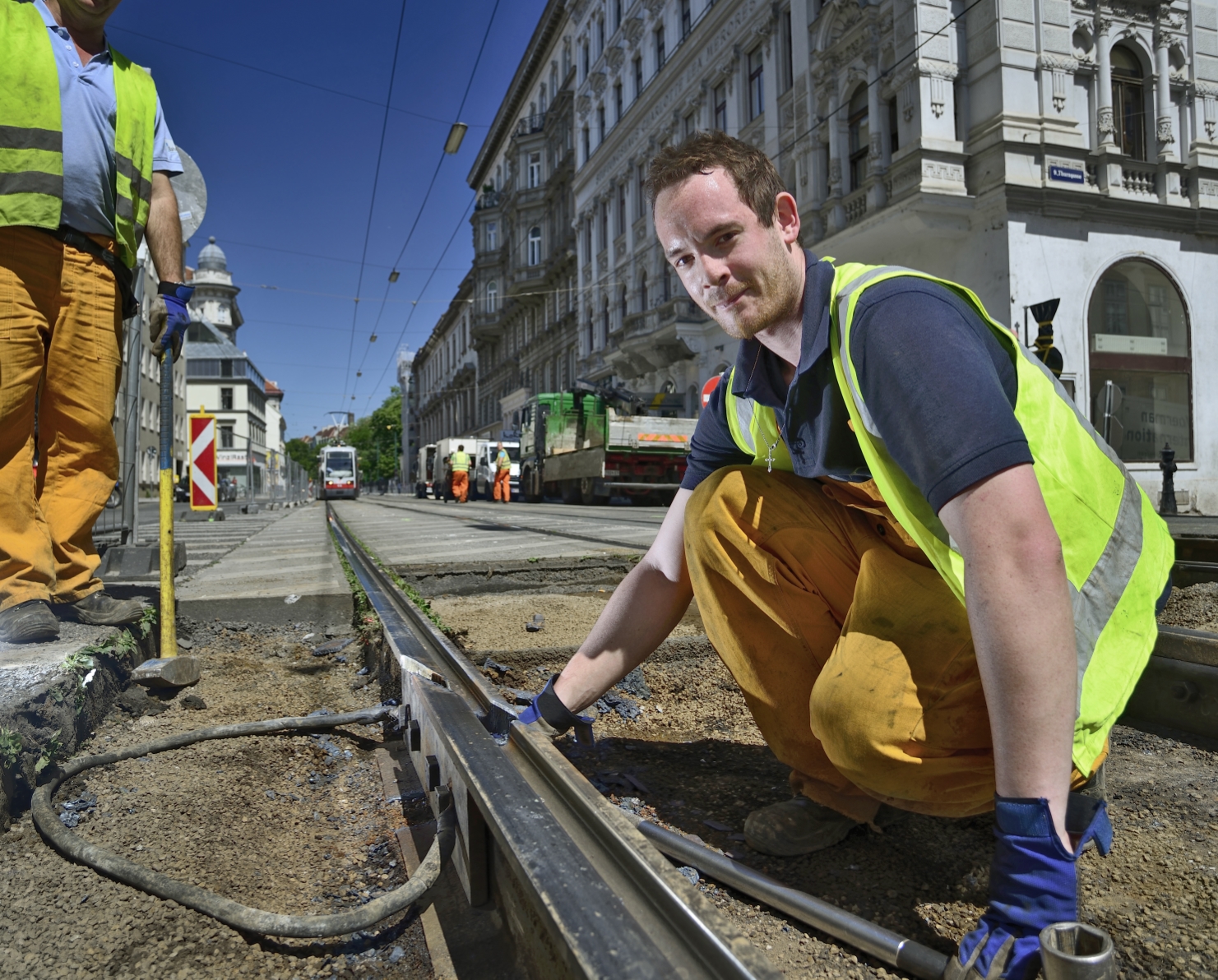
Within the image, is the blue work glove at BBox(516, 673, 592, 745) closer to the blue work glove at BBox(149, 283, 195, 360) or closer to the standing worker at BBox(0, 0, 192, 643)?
the standing worker at BBox(0, 0, 192, 643)

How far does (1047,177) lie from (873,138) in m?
3.60

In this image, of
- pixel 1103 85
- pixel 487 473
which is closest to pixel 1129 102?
pixel 1103 85

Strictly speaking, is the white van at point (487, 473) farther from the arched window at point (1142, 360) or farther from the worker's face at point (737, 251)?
the worker's face at point (737, 251)

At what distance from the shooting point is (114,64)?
2803mm

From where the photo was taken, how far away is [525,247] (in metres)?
48.2

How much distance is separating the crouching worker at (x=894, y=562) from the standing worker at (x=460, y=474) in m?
26.9

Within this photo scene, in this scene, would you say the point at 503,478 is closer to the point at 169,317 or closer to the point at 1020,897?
the point at 169,317

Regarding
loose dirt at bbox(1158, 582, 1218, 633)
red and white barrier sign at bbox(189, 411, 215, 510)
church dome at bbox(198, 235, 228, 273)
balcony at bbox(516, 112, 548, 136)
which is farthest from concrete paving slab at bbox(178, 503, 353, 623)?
church dome at bbox(198, 235, 228, 273)

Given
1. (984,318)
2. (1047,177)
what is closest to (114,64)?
(984,318)

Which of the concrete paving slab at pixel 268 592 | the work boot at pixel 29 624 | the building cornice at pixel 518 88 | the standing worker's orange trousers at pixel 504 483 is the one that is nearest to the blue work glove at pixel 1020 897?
the work boot at pixel 29 624

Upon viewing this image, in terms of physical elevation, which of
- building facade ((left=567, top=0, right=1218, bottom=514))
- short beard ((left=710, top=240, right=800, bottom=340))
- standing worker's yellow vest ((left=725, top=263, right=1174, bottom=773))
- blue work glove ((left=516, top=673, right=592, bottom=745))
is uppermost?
building facade ((left=567, top=0, right=1218, bottom=514))

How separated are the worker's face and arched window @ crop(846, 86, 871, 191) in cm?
1862

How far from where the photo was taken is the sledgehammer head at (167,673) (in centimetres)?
261

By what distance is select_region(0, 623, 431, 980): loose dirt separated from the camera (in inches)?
51.2
